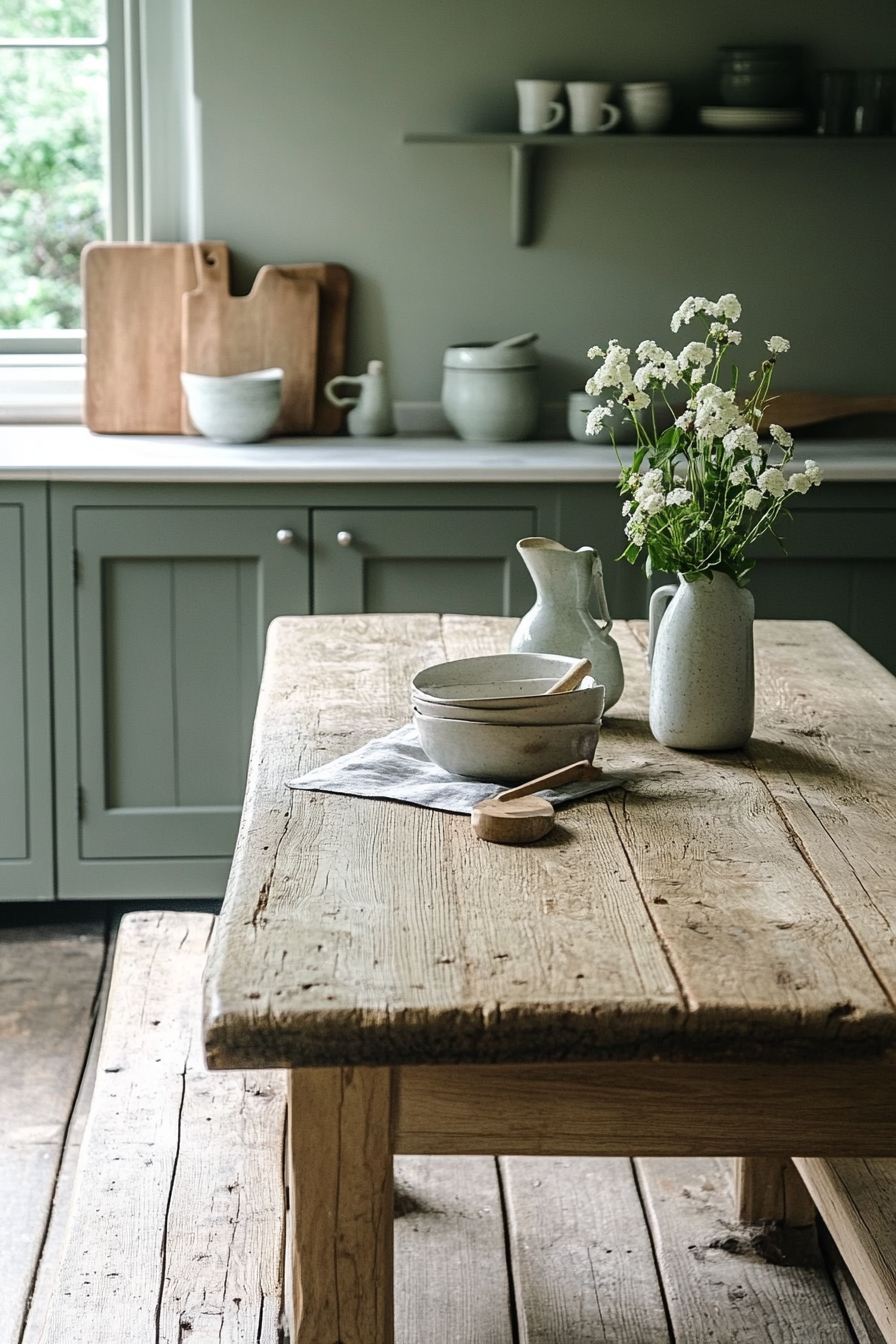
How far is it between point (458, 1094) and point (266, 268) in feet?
8.92

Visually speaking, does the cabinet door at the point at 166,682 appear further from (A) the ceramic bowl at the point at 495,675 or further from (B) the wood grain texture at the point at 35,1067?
(A) the ceramic bowl at the point at 495,675

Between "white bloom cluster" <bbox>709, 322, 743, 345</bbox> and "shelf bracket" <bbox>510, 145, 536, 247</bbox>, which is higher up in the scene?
"shelf bracket" <bbox>510, 145, 536, 247</bbox>

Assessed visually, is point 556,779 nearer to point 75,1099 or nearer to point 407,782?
point 407,782

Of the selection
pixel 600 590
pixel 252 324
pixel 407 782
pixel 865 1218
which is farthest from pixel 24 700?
pixel 865 1218

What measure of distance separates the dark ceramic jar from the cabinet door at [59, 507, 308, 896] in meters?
1.38

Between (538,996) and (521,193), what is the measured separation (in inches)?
110

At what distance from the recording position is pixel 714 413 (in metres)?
1.60

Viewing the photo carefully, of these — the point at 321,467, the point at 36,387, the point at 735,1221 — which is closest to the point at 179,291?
the point at 36,387

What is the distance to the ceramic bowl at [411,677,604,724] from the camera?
61.9 inches

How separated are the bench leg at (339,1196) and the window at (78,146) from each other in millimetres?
2872

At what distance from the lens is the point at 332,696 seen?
6.52 ft

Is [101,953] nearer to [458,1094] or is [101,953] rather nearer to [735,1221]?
[735,1221]

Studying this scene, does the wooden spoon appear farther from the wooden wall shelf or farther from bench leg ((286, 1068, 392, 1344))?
the wooden wall shelf

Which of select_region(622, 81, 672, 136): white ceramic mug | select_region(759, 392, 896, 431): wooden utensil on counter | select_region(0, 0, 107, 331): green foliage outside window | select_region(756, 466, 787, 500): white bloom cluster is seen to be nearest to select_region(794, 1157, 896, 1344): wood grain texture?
select_region(756, 466, 787, 500): white bloom cluster
